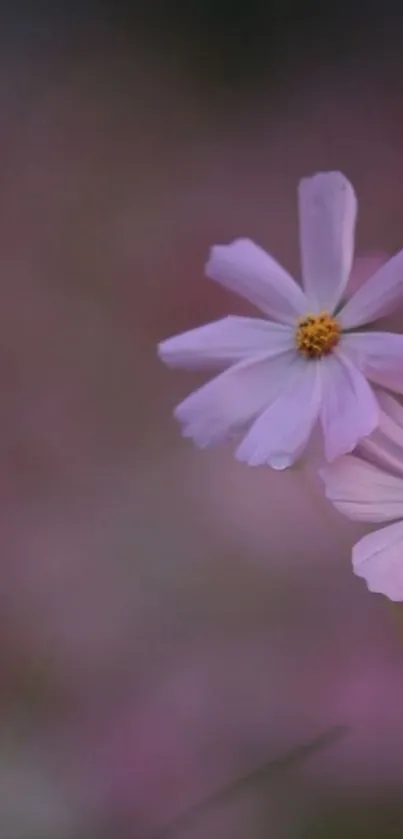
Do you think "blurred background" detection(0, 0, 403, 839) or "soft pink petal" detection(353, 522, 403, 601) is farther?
"blurred background" detection(0, 0, 403, 839)

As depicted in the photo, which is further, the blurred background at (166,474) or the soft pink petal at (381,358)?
the blurred background at (166,474)

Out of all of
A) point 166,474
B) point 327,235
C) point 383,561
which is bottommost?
point 383,561

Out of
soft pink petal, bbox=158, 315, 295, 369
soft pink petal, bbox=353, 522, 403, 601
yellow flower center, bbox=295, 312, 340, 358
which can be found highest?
soft pink petal, bbox=158, 315, 295, 369

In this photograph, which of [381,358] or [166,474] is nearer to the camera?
[381,358]

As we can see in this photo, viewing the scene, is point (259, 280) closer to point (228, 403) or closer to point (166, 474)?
point (228, 403)

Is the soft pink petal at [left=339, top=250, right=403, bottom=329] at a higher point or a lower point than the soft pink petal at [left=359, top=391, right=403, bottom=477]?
higher

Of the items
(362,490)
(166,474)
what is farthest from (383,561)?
(166,474)

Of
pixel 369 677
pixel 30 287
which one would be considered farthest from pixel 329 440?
pixel 30 287
